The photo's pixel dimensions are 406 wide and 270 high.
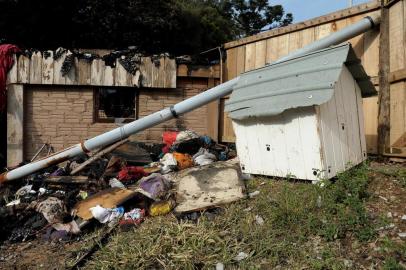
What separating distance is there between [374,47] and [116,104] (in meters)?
6.10

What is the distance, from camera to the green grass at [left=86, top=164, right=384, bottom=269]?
3.72 m

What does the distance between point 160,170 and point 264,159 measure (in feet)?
8.19

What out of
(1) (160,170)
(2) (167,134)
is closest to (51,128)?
(2) (167,134)

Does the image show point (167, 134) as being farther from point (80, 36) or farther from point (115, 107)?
point (80, 36)

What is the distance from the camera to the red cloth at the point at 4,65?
9258mm

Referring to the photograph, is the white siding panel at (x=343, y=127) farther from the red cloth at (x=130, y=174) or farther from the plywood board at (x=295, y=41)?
the red cloth at (x=130, y=174)

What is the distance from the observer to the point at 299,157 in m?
4.77

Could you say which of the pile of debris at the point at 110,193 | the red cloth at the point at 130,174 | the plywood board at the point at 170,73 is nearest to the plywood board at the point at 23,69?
the pile of debris at the point at 110,193

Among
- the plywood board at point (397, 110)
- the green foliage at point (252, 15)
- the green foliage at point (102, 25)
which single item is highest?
A: the green foliage at point (252, 15)

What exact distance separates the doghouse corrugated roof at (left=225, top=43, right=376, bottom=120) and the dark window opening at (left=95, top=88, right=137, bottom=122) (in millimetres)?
4717

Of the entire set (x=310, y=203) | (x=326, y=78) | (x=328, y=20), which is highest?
(x=328, y=20)

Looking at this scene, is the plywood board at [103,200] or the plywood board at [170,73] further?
the plywood board at [170,73]

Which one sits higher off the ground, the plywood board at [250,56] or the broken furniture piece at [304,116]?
the plywood board at [250,56]

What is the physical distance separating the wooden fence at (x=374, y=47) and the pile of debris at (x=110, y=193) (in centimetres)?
240
